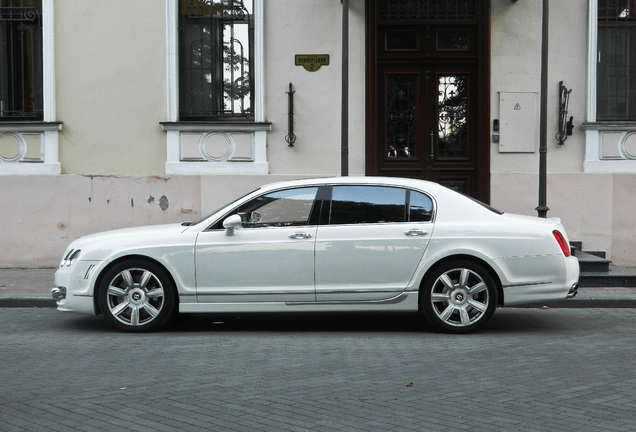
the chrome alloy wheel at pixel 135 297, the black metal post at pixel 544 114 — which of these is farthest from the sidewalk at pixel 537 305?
the chrome alloy wheel at pixel 135 297

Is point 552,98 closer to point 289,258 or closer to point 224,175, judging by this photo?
point 224,175

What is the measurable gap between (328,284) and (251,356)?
4.46 feet

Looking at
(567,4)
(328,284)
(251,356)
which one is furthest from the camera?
(567,4)

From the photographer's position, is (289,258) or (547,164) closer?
(289,258)

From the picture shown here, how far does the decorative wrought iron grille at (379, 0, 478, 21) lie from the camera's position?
13.8 m

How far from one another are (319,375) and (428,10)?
8512 millimetres

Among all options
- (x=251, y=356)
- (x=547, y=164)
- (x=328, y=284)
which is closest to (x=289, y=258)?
(x=328, y=284)

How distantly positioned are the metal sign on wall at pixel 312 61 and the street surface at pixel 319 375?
5.20 m

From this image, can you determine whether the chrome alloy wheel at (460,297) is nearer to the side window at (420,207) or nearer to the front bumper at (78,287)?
the side window at (420,207)

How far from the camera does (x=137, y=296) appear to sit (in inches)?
343

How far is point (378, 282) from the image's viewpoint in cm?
853

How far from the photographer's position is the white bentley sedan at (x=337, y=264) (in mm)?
8516

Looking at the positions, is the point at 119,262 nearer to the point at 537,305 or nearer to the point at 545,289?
the point at 545,289

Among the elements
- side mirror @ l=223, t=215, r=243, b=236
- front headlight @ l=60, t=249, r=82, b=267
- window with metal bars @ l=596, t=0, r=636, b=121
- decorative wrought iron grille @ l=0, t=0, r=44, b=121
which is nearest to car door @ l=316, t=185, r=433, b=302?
side mirror @ l=223, t=215, r=243, b=236
